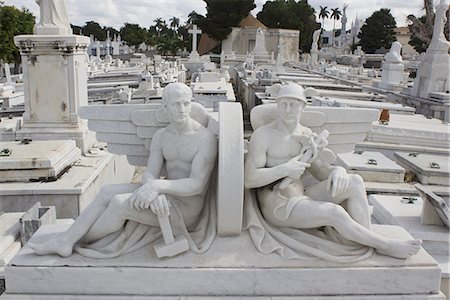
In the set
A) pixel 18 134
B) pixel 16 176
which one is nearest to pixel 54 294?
pixel 16 176

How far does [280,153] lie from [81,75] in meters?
5.54

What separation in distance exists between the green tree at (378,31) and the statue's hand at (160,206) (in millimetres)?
59222

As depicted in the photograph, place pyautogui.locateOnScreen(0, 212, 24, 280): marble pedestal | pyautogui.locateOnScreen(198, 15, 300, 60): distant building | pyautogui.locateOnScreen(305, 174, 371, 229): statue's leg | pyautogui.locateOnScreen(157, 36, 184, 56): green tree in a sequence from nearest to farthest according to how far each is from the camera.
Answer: pyautogui.locateOnScreen(305, 174, 371, 229): statue's leg → pyautogui.locateOnScreen(0, 212, 24, 280): marble pedestal → pyautogui.locateOnScreen(198, 15, 300, 60): distant building → pyautogui.locateOnScreen(157, 36, 184, 56): green tree

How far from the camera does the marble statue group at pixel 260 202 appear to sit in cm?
334

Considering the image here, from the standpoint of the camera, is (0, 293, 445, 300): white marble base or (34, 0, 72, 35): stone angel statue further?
(34, 0, 72, 35): stone angel statue

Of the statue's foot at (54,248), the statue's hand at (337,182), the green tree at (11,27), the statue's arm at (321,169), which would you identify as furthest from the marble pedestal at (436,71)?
the green tree at (11,27)

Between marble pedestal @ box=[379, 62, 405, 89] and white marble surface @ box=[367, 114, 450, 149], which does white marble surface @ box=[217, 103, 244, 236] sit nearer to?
white marble surface @ box=[367, 114, 450, 149]

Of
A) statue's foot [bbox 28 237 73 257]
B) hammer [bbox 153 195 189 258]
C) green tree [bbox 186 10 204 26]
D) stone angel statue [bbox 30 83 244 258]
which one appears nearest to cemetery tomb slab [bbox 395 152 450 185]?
stone angel statue [bbox 30 83 244 258]

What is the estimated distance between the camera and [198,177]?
3.36 m

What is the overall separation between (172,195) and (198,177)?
0.77 ft

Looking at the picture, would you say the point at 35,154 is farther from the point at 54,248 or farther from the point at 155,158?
the point at 155,158

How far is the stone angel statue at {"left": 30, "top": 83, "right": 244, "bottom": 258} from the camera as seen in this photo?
3.28 meters

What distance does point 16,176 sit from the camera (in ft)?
19.6

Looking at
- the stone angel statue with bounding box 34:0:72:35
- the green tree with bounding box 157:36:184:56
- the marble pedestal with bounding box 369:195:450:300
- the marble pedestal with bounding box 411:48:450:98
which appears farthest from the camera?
the green tree with bounding box 157:36:184:56
